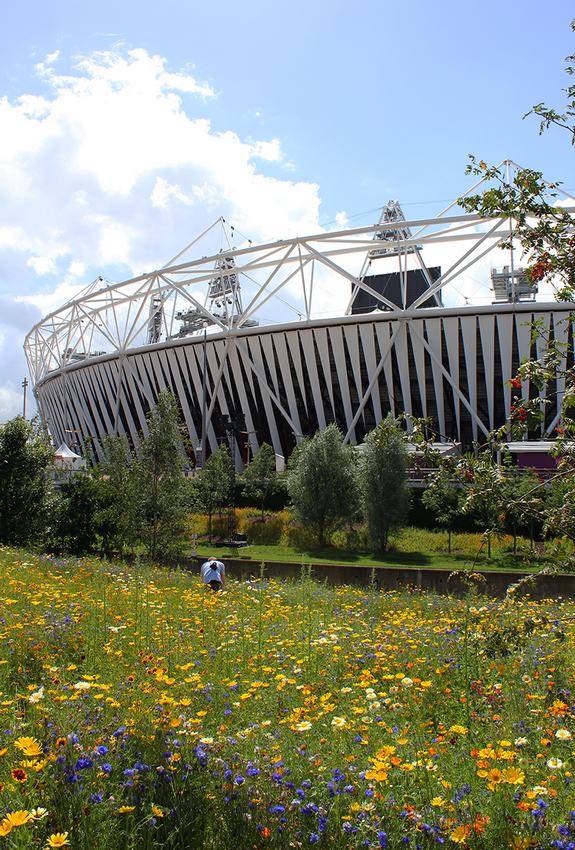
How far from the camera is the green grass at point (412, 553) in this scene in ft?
86.8

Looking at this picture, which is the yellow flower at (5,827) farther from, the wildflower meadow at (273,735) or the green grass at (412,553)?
the green grass at (412,553)

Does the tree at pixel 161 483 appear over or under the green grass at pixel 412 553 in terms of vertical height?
over

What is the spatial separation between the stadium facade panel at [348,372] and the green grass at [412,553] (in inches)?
444

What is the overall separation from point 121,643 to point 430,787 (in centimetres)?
374

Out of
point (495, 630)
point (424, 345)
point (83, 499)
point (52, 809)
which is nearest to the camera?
point (52, 809)

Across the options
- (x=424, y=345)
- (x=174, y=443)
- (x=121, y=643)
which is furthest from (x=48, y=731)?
(x=424, y=345)

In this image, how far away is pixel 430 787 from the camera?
3.72 m

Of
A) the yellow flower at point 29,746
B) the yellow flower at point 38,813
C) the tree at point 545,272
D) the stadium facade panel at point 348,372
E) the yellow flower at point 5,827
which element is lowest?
the yellow flower at point 38,813

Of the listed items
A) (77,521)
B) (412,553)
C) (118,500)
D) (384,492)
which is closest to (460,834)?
(118,500)

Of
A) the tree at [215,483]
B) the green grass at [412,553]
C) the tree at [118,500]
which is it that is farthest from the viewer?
the tree at [215,483]

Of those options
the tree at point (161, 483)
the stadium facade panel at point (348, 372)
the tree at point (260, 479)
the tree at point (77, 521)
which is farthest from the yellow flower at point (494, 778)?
the stadium facade panel at point (348, 372)

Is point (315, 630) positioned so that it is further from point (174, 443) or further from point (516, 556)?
point (516, 556)

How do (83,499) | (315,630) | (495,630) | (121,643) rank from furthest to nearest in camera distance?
(83,499), (315,630), (121,643), (495,630)

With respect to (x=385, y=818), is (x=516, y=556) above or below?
below
